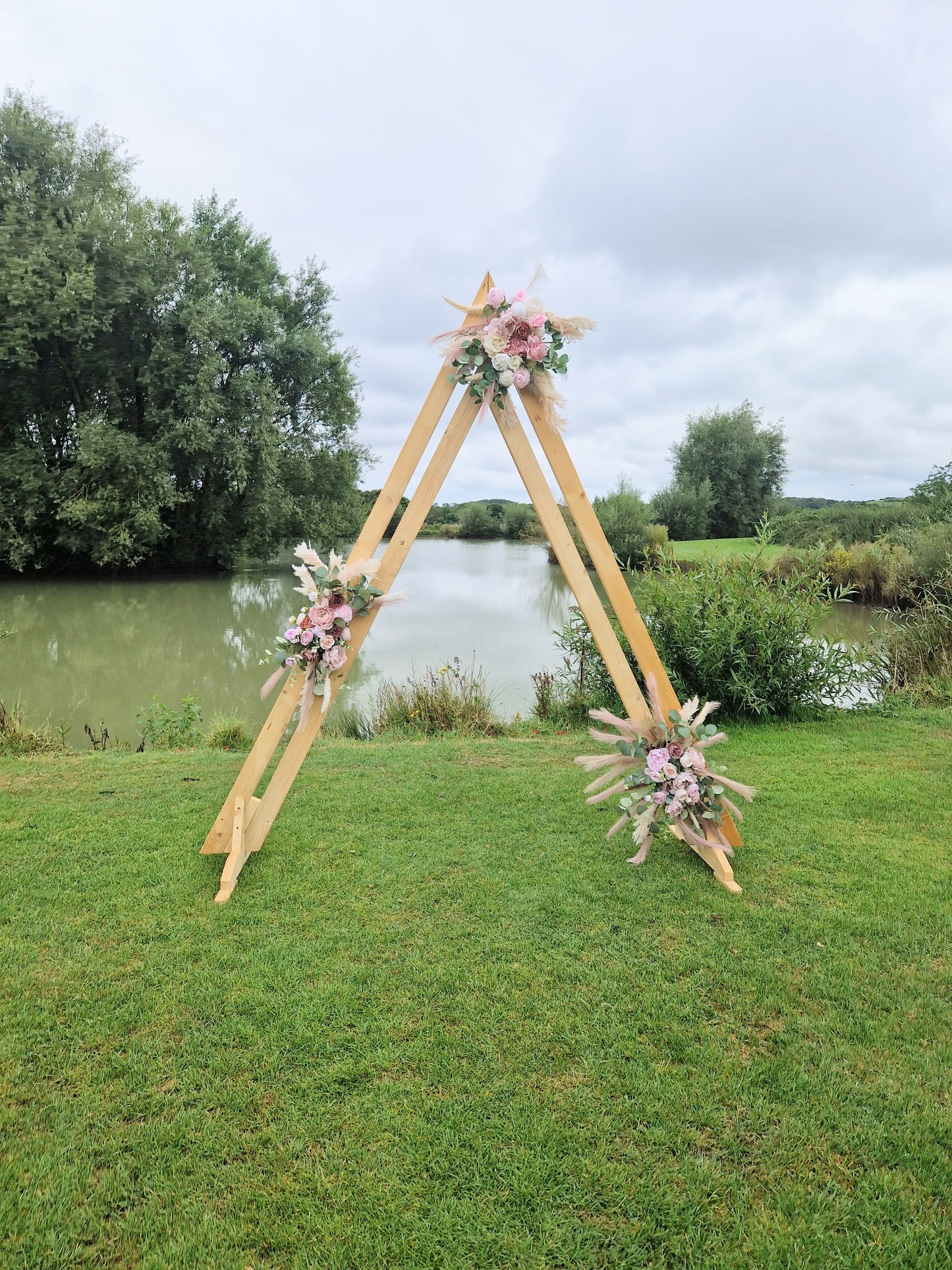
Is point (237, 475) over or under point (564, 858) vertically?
over

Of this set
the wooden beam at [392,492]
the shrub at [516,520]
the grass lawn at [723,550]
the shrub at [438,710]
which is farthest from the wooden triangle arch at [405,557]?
the shrub at [516,520]

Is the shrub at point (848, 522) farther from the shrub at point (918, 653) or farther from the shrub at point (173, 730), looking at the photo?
the shrub at point (173, 730)

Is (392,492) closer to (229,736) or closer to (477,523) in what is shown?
(229,736)

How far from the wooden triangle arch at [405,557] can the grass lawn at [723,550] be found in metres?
3.84

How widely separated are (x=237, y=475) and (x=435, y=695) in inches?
560

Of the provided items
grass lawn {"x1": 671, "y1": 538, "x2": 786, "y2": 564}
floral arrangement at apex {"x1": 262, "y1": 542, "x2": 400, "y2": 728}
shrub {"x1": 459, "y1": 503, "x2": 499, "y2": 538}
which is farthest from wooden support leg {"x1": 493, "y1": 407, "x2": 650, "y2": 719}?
shrub {"x1": 459, "y1": 503, "x2": 499, "y2": 538}

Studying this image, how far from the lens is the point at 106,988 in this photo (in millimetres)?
2717

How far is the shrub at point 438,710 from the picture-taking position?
6789 mm

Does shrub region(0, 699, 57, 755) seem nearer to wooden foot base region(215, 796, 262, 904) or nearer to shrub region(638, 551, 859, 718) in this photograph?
wooden foot base region(215, 796, 262, 904)

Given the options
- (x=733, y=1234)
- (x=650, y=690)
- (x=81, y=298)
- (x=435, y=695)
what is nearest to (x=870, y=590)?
(x=435, y=695)

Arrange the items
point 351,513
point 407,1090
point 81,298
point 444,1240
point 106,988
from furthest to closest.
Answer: point 351,513 < point 81,298 < point 106,988 < point 407,1090 < point 444,1240

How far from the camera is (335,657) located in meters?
3.29

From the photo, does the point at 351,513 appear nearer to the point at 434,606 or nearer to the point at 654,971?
the point at 434,606

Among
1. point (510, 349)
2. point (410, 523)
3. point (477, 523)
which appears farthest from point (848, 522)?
point (477, 523)
